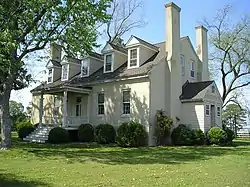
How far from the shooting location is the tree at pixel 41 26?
15.8 metres

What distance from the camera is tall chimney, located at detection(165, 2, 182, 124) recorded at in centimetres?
2278

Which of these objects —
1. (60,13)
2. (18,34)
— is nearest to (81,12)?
(60,13)

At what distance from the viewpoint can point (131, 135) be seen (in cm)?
Answer: 2011

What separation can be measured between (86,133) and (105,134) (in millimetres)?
2212

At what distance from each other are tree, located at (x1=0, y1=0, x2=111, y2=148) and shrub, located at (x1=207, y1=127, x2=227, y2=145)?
10871 millimetres

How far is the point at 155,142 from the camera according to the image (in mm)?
21531

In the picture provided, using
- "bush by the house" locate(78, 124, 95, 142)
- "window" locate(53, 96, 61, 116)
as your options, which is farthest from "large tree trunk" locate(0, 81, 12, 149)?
"window" locate(53, 96, 61, 116)

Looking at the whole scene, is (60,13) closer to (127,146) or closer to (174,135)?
(127,146)

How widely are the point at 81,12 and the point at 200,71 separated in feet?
46.5

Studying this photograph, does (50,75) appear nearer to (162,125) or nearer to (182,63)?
(182,63)

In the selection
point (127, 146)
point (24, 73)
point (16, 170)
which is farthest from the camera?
point (24, 73)

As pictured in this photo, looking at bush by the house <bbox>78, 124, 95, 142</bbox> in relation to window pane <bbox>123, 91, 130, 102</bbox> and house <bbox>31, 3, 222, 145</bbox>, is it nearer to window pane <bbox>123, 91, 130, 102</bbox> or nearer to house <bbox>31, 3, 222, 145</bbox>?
house <bbox>31, 3, 222, 145</bbox>

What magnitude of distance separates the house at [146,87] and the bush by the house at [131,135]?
0.93 m

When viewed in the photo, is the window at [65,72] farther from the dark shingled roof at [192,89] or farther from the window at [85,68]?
the dark shingled roof at [192,89]
